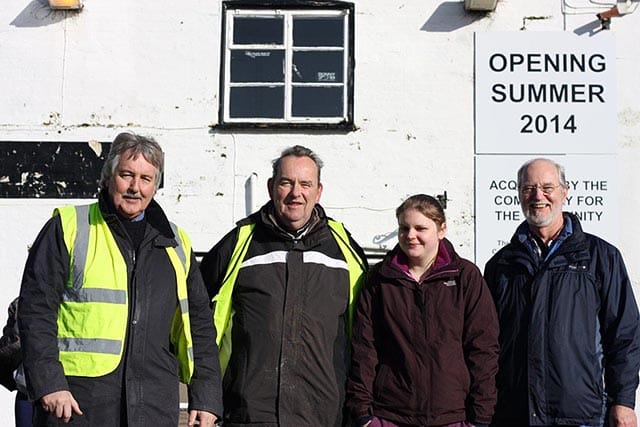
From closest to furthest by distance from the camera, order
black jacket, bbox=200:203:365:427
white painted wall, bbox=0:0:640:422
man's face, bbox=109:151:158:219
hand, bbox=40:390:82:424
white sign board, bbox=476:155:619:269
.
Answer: hand, bbox=40:390:82:424
man's face, bbox=109:151:158:219
black jacket, bbox=200:203:365:427
white sign board, bbox=476:155:619:269
white painted wall, bbox=0:0:640:422

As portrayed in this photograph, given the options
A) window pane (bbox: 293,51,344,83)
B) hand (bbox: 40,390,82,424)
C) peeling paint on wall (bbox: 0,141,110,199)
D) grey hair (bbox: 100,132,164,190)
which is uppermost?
window pane (bbox: 293,51,344,83)

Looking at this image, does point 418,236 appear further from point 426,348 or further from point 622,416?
point 622,416

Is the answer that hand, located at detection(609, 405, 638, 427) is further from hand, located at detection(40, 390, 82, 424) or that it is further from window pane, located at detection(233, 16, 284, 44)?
window pane, located at detection(233, 16, 284, 44)

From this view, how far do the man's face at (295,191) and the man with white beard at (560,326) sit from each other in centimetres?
104

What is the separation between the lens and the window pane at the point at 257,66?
7793mm

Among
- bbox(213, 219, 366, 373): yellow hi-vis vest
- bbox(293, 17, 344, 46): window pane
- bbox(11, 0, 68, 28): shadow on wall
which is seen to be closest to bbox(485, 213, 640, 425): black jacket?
bbox(213, 219, 366, 373): yellow hi-vis vest

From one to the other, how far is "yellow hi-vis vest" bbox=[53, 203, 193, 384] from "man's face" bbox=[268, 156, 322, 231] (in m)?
0.89

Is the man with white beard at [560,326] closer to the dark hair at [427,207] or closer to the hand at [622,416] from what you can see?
the hand at [622,416]

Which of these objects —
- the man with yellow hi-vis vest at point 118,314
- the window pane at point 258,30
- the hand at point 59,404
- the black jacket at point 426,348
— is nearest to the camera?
the hand at point 59,404

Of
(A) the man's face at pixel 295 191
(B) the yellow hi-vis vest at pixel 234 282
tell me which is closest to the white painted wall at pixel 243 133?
(B) the yellow hi-vis vest at pixel 234 282

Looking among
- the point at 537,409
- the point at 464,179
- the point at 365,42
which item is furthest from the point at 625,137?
the point at 537,409

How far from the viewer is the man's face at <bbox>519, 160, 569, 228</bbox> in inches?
169

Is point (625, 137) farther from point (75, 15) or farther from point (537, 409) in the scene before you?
point (75, 15)

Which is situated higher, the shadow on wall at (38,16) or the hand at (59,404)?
the shadow on wall at (38,16)
